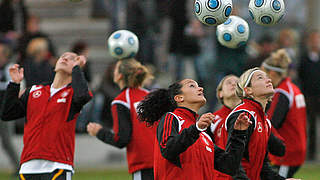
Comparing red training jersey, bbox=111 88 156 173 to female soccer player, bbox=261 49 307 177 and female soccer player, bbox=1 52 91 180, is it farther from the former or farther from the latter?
female soccer player, bbox=261 49 307 177

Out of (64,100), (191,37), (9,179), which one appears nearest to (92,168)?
(9,179)

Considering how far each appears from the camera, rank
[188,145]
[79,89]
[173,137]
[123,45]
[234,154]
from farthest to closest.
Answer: [123,45] < [79,89] < [234,154] < [173,137] < [188,145]

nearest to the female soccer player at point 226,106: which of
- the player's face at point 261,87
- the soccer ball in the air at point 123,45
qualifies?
the player's face at point 261,87

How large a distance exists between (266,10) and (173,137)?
1.85 m

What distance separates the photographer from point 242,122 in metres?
5.21

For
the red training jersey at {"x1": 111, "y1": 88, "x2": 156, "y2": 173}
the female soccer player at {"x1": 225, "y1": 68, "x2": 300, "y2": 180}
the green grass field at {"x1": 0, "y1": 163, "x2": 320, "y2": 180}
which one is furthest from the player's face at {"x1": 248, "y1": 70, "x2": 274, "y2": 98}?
the green grass field at {"x1": 0, "y1": 163, "x2": 320, "y2": 180}

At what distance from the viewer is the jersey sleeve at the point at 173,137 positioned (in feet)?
16.3

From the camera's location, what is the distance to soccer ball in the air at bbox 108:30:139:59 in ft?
24.8

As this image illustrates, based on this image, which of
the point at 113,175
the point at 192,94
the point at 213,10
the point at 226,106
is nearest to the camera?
the point at 192,94

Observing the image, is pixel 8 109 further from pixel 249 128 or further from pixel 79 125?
pixel 79 125

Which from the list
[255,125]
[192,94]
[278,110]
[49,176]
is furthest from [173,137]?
[278,110]

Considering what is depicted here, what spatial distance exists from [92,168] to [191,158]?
22.2ft

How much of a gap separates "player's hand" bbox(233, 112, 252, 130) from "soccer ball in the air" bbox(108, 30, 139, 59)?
2642mm

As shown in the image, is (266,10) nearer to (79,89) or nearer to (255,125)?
(255,125)
